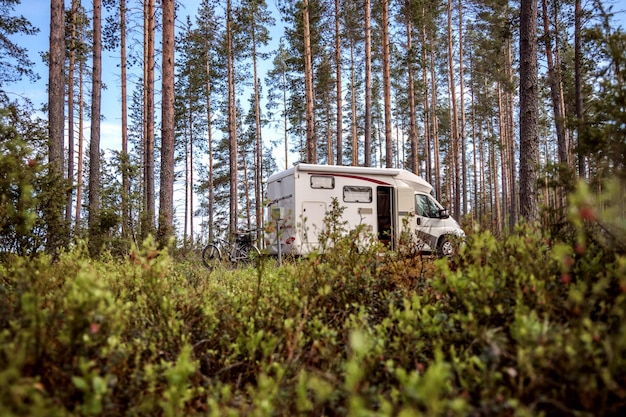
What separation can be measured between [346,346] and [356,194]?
30.1 feet

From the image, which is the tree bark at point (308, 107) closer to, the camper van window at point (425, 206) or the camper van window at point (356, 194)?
the camper van window at point (356, 194)

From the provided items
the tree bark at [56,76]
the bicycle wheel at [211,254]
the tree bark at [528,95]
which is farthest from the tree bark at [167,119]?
the tree bark at [528,95]

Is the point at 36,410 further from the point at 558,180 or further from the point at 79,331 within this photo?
the point at 558,180

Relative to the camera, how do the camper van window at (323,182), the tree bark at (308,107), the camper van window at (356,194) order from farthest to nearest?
the tree bark at (308,107), the camper van window at (356,194), the camper van window at (323,182)

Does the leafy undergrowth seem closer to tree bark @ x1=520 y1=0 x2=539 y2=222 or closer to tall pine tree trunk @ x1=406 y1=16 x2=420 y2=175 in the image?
tree bark @ x1=520 y1=0 x2=539 y2=222

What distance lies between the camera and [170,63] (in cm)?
1066

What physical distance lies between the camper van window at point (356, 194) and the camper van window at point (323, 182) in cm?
47

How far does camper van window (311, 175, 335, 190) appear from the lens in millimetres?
10992

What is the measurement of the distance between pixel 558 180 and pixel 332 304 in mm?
2162

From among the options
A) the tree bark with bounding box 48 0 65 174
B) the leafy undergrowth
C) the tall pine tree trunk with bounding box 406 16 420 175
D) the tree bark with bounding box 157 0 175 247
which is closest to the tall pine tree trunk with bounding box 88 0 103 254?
the tree bark with bounding box 48 0 65 174

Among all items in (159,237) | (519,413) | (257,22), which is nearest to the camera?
(519,413)

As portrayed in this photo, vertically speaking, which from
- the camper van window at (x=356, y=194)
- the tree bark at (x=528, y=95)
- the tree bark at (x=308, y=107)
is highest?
the tree bark at (x=308, y=107)

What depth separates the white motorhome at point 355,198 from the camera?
10750mm

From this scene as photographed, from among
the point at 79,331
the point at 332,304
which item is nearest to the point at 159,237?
the point at 332,304
